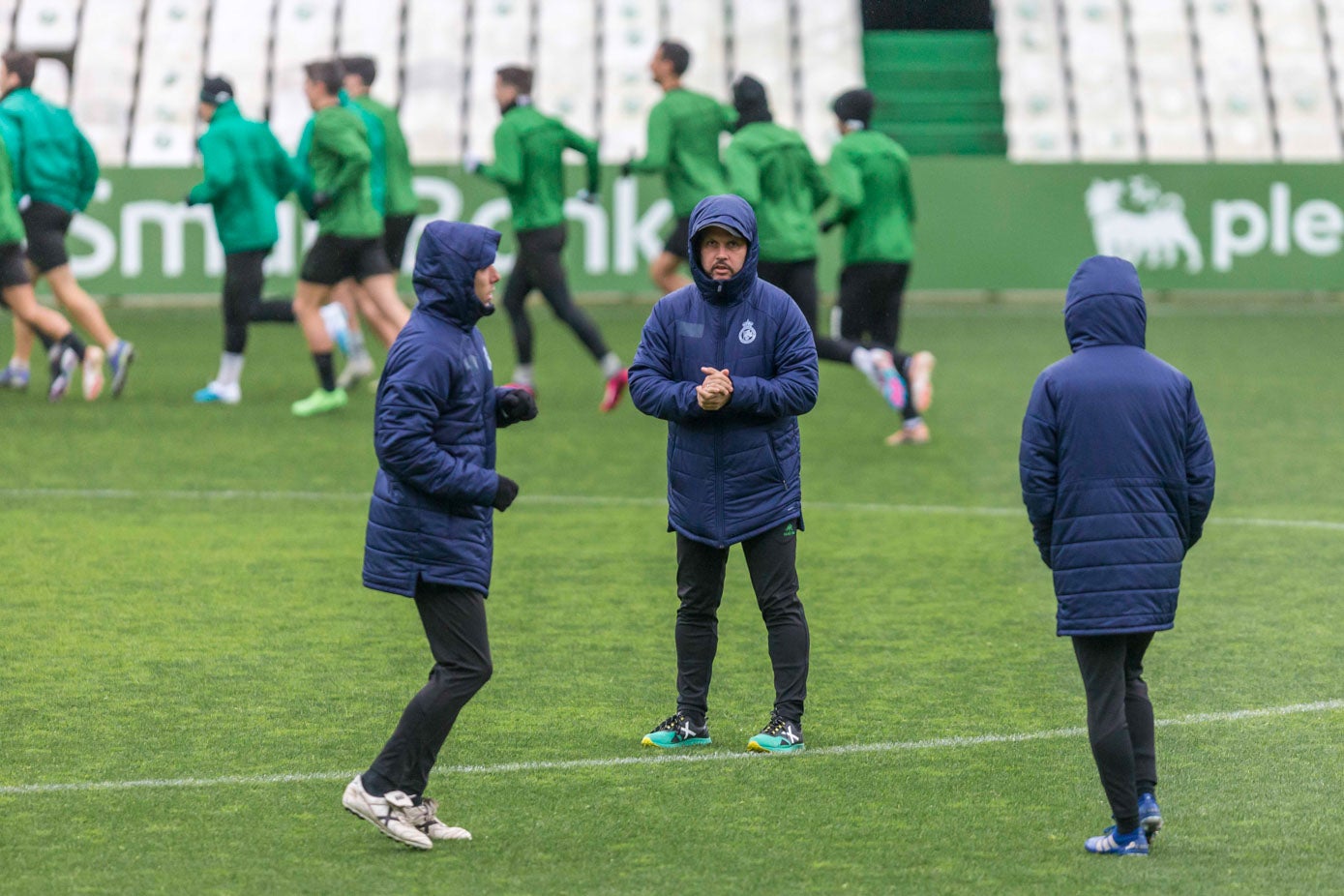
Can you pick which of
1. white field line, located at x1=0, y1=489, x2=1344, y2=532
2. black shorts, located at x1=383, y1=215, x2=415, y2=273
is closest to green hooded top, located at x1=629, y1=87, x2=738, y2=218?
black shorts, located at x1=383, y1=215, x2=415, y2=273

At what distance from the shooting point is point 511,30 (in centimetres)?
2577

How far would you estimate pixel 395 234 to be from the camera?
1522 cm

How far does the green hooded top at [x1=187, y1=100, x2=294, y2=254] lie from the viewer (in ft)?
45.3

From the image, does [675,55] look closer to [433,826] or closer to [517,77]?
[517,77]

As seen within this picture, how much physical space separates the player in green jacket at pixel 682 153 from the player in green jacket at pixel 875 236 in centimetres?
107

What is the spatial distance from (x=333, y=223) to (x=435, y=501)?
345 inches

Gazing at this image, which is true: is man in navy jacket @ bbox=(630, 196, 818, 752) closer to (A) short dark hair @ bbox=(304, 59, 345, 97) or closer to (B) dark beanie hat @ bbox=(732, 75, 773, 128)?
(B) dark beanie hat @ bbox=(732, 75, 773, 128)

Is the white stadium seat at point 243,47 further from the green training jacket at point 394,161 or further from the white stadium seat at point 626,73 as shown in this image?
the green training jacket at point 394,161

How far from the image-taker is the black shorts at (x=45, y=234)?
46.7 ft

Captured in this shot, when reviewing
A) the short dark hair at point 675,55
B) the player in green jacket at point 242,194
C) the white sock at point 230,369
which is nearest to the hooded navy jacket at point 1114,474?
the short dark hair at point 675,55

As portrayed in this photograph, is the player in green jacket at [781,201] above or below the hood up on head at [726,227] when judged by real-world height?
above

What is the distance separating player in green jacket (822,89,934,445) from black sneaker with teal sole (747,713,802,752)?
6.60m

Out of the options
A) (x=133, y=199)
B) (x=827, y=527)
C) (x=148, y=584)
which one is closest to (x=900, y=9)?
(x=133, y=199)

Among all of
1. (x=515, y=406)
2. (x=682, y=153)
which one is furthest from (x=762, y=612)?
(x=682, y=153)
